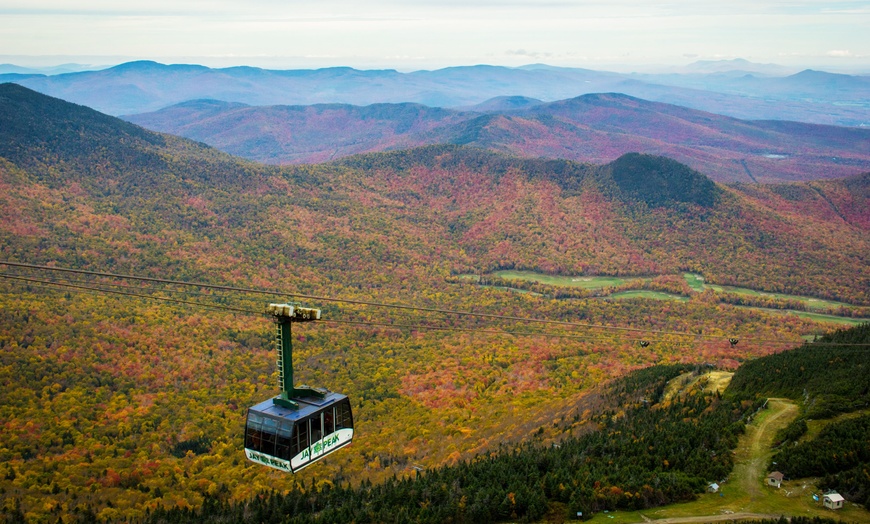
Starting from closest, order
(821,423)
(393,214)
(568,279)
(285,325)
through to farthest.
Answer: (285,325) < (821,423) < (568,279) < (393,214)

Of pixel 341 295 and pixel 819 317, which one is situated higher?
A: pixel 341 295

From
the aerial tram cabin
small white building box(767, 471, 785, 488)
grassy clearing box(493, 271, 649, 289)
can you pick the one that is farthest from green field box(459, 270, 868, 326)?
the aerial tram cabin

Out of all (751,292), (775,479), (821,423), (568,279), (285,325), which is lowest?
(568,279)

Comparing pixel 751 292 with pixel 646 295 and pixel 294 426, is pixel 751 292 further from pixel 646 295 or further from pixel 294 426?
pixel 294 426

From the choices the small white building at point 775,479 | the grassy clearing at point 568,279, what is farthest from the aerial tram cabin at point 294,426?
the grassy clearing at point 568,279

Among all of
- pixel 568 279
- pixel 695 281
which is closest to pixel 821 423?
pixel 568 279

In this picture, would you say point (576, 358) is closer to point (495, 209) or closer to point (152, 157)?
point (495, 209)

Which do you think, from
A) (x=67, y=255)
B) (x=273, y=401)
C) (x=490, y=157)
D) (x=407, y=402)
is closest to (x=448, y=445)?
(x=407, y=402)

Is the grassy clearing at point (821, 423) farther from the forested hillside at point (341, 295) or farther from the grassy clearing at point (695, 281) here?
the grassy clearing at point (695, 281)
